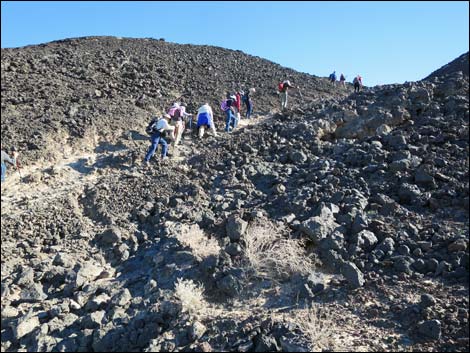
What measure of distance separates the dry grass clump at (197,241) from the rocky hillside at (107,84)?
424cm

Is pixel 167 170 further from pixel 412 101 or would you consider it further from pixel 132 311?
pixel 412 101

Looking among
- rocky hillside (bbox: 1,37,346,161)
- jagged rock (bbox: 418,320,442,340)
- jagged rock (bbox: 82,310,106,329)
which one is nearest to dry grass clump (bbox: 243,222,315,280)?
jagged rock (bbox: 418,320,442,340)

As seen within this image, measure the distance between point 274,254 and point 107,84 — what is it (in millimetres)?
9275

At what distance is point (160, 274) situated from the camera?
600 cm

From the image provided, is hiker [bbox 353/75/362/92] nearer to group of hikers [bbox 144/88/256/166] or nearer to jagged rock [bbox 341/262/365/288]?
group of hikers [bbox 144/88/256/166]

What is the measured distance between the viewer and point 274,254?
235 inches

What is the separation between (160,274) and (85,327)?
46.5 inches

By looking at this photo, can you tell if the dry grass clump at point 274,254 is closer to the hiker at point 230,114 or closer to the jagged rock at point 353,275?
the jagged rock at point 353,275

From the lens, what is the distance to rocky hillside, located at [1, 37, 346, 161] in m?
10.4

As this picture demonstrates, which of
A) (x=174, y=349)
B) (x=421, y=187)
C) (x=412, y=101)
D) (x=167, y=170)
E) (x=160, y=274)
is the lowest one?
(x=174, y=349)

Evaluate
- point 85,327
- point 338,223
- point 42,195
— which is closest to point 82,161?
point 42,195

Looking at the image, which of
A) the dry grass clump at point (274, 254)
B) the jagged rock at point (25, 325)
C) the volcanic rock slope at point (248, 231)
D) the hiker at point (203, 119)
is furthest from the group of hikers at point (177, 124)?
the jagged rock at point (25, 325)

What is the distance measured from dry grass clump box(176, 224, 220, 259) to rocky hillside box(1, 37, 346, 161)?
424 cm

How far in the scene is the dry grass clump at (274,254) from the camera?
227 inches
